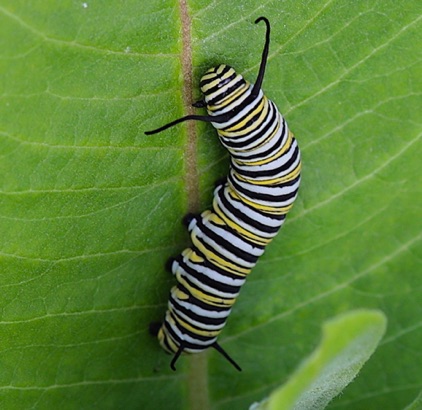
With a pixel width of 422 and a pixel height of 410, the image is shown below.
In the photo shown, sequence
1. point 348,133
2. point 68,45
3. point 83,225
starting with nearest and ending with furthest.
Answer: point 68,45 < point 83,225 < point 348,133

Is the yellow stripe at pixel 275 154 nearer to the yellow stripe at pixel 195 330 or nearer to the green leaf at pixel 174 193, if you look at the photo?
the green leaf at pixel 174 193

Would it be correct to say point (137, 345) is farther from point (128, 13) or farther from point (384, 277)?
point (128, 13)

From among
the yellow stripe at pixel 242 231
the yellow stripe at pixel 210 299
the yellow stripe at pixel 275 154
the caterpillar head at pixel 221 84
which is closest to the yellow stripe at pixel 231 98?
the caterpillar head at pixel 221 84

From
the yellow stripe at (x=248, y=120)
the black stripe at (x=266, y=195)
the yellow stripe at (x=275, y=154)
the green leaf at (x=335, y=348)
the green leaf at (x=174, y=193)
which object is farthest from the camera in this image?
the black stripe at (x=266, y=195)

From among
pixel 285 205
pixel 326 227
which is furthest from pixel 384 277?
pixel 285 205

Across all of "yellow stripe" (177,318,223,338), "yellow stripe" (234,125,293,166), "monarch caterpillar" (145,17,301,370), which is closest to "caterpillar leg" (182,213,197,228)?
"monarch caterpillar" (145,17,301,370)

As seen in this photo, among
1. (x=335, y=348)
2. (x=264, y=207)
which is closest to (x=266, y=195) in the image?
(x=264, y=207)
